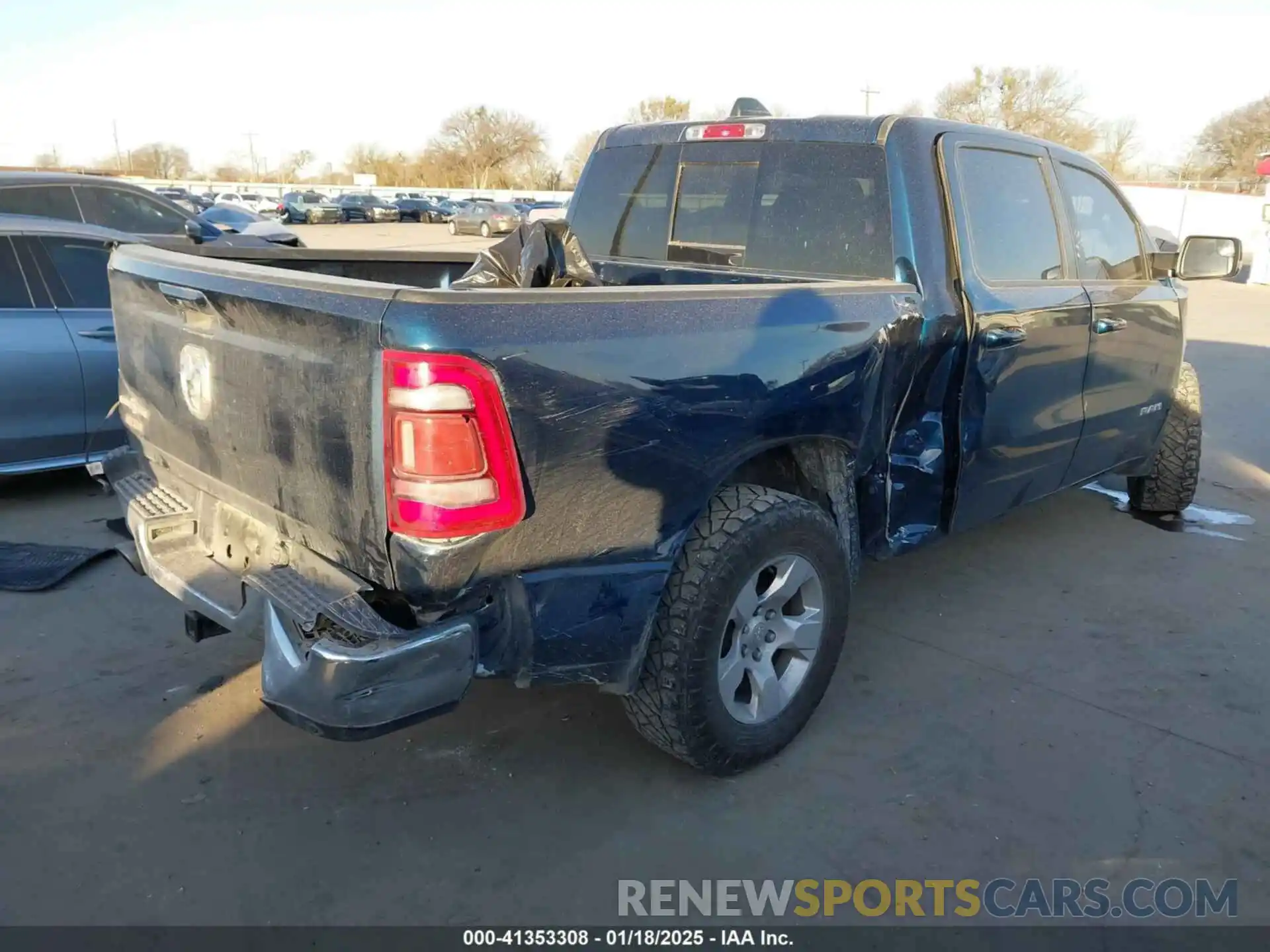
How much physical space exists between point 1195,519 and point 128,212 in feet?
28.5

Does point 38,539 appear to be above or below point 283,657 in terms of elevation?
below

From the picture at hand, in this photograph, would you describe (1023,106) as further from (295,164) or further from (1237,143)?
(295,164)

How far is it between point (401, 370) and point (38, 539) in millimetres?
3716

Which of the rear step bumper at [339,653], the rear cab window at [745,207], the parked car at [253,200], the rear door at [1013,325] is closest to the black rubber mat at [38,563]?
the rear step bumper at [339,653]

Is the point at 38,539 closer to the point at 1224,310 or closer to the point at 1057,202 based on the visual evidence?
the point at 1057,202

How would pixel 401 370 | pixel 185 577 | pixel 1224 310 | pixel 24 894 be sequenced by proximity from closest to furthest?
pixel 401 370
pixel 24 894
pixel 185 577
pixel 1224 310

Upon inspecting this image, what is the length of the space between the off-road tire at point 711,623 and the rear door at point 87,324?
12.7 ft

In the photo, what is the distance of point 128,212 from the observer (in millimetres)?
8672

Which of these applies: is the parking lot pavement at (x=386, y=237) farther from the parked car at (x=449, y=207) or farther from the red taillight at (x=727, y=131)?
the red taillight at (x=727, y=131)

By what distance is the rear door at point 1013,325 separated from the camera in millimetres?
3586

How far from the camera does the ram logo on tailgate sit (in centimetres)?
274

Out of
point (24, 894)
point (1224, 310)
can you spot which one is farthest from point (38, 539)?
point (1224, 310)

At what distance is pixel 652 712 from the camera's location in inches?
110

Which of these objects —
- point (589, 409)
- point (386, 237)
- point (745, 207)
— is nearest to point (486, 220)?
point (386, 237)
